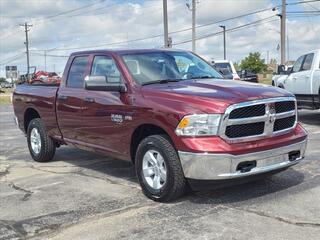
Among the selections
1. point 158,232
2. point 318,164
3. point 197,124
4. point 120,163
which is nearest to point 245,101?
point 197,124

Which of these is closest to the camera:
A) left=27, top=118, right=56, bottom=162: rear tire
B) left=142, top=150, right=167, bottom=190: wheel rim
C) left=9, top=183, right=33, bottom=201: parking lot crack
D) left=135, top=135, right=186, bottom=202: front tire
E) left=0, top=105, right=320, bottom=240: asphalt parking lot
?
left=0, top=105, right=320, bottom=240: asphalt parking lot

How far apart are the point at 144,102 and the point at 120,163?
8.67ft

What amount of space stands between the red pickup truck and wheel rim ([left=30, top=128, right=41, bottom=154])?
1328mm

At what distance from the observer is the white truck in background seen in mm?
13445

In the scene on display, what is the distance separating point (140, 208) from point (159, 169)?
515mm

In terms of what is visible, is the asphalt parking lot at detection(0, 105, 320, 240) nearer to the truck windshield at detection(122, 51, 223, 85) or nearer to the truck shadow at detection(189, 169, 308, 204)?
the truck shadow at detection(189, 169, 308, 204)

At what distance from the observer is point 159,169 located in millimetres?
6277

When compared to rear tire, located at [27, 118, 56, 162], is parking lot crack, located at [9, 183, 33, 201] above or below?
below

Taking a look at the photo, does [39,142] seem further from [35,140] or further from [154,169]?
[154,169]

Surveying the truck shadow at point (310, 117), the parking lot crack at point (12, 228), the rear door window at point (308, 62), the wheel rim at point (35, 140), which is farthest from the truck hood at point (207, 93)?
the truck shadow at point (310, 117)

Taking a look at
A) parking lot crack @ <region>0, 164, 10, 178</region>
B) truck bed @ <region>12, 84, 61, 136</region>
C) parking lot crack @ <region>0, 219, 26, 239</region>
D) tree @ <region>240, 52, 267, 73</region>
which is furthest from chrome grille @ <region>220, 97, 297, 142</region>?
tree @ <region>240, 52, 267, 73</region>

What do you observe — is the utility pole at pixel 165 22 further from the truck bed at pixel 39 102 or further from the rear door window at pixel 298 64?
the truck bed at pixel 39 102

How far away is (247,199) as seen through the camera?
20.4 feet

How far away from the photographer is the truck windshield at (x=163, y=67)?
6984mm
